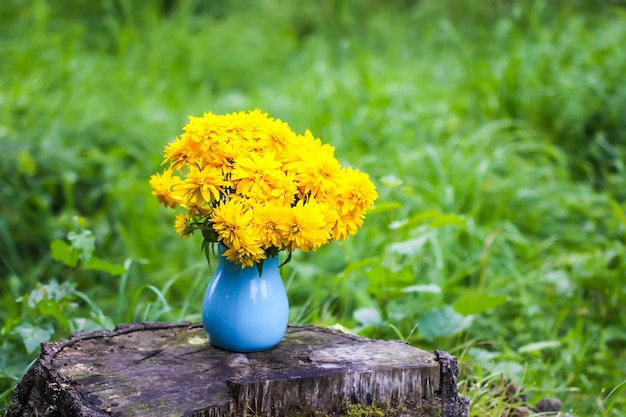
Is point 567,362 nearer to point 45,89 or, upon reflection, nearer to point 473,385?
point 473,385

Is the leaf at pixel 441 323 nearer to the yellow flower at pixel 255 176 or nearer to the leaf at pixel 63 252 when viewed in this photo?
the yellow flower at pixel 255 176

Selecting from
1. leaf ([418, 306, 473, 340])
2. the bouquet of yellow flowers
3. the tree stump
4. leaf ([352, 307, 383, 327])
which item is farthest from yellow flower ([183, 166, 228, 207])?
leaf ([418, 306, 473, 340])

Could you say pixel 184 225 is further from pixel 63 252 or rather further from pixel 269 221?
pixel 63 252

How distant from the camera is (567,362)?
8.86 ft

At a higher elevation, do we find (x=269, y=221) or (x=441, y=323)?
(x=269, y=221)

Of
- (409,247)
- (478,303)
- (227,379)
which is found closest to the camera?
(227,379)

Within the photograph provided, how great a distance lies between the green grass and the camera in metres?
2.50

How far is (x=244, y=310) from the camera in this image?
5.40ft

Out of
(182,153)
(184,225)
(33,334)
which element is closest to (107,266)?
(33,334)

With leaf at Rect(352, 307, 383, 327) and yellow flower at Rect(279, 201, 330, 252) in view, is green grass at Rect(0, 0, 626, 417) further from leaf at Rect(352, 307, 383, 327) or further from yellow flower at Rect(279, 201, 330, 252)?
yellow flower at Rect(279, 201, 330, 252)

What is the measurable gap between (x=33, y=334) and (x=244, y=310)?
0.67 m

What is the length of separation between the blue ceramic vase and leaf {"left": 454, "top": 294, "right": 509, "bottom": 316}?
2.62ft

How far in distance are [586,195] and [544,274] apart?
717 millimetres

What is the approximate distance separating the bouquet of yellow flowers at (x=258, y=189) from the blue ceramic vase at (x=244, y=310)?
0.07m
